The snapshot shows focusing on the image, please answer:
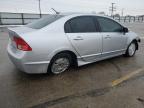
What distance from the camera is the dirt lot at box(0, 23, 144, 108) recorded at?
2775mm

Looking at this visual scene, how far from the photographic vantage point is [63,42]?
11.8 ft

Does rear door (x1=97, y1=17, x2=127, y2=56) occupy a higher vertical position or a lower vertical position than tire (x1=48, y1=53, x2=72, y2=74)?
higher

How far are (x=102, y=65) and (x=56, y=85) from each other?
6.06 feet

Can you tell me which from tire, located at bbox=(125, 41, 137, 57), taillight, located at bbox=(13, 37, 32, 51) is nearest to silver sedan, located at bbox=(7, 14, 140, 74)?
taillight, located at bbox=(13, 37, 32, 51)

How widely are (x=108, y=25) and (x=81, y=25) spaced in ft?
3.51

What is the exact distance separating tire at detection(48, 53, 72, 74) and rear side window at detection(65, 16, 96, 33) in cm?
63

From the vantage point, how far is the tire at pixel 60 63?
12.0ft

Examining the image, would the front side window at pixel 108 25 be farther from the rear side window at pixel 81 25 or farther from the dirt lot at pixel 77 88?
the dirt lot at pixel 77 88

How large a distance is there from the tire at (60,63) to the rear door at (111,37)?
1.23m

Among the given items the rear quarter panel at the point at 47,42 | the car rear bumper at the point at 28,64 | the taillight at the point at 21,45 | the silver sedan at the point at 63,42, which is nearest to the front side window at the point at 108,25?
the silver sedan at the point at 63,42

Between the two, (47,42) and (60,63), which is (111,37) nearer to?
(60,63)

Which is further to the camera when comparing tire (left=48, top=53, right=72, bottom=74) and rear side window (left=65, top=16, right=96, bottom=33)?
rear side window (left=65, top=16, right=96, bottom=33)

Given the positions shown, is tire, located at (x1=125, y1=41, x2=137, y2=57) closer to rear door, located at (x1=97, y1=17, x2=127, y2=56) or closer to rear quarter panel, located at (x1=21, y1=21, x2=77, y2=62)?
rear door, located at (x1=97, y1=17, x2=127, y2=56)

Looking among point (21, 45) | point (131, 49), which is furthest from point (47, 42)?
point (131, 49)
